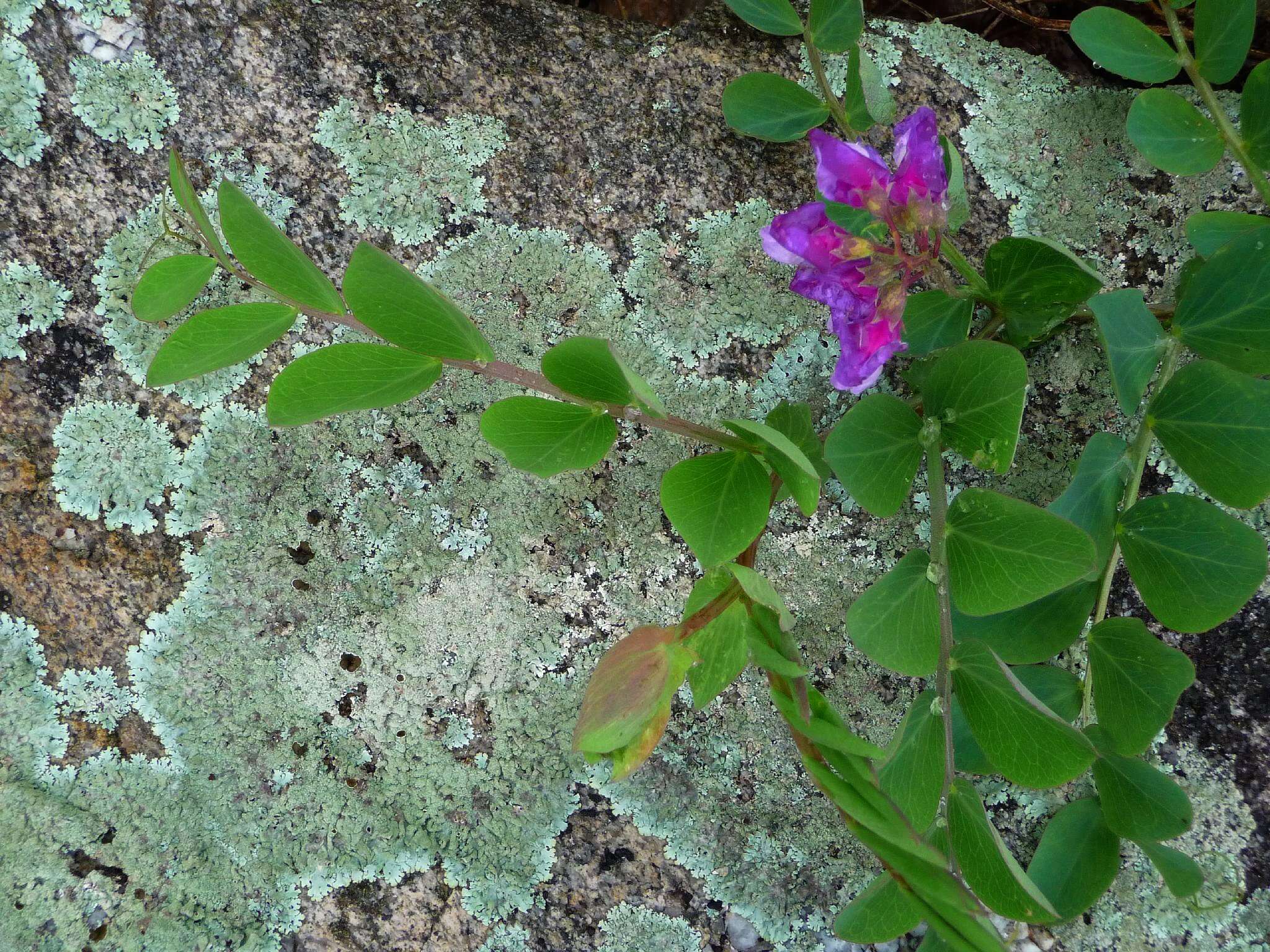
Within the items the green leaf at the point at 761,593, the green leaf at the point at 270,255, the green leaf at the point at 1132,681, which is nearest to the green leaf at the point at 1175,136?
the green leaf at the point at 1132,681

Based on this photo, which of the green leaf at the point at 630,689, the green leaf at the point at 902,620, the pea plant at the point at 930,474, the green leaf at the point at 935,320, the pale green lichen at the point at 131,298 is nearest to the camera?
the green leaf at the point at 630,689

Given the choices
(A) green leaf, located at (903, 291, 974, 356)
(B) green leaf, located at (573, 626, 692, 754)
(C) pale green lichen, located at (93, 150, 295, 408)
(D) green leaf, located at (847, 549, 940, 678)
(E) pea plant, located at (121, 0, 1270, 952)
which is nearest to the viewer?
(B) green leaf, located at (573, 626, 692, 754)

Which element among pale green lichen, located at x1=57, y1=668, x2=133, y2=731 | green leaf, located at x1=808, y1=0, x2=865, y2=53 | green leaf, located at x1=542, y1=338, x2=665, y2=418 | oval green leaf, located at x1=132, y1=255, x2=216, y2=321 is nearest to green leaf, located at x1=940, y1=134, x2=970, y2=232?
green leaf, located at x1=808, y1=0, x2=865, y2=53

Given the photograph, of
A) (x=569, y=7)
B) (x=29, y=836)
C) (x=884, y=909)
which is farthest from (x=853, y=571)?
(x=29, y=836)

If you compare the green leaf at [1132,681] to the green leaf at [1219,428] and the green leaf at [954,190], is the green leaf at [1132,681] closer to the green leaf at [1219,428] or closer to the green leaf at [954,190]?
the green leaf at [1219,428]

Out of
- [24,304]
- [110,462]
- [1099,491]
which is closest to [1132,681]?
[1099,491]

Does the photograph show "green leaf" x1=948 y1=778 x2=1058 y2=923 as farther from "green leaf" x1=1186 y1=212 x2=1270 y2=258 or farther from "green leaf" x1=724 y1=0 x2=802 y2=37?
"green leaf" x1=724 y1=0 x2=802 y2=37
